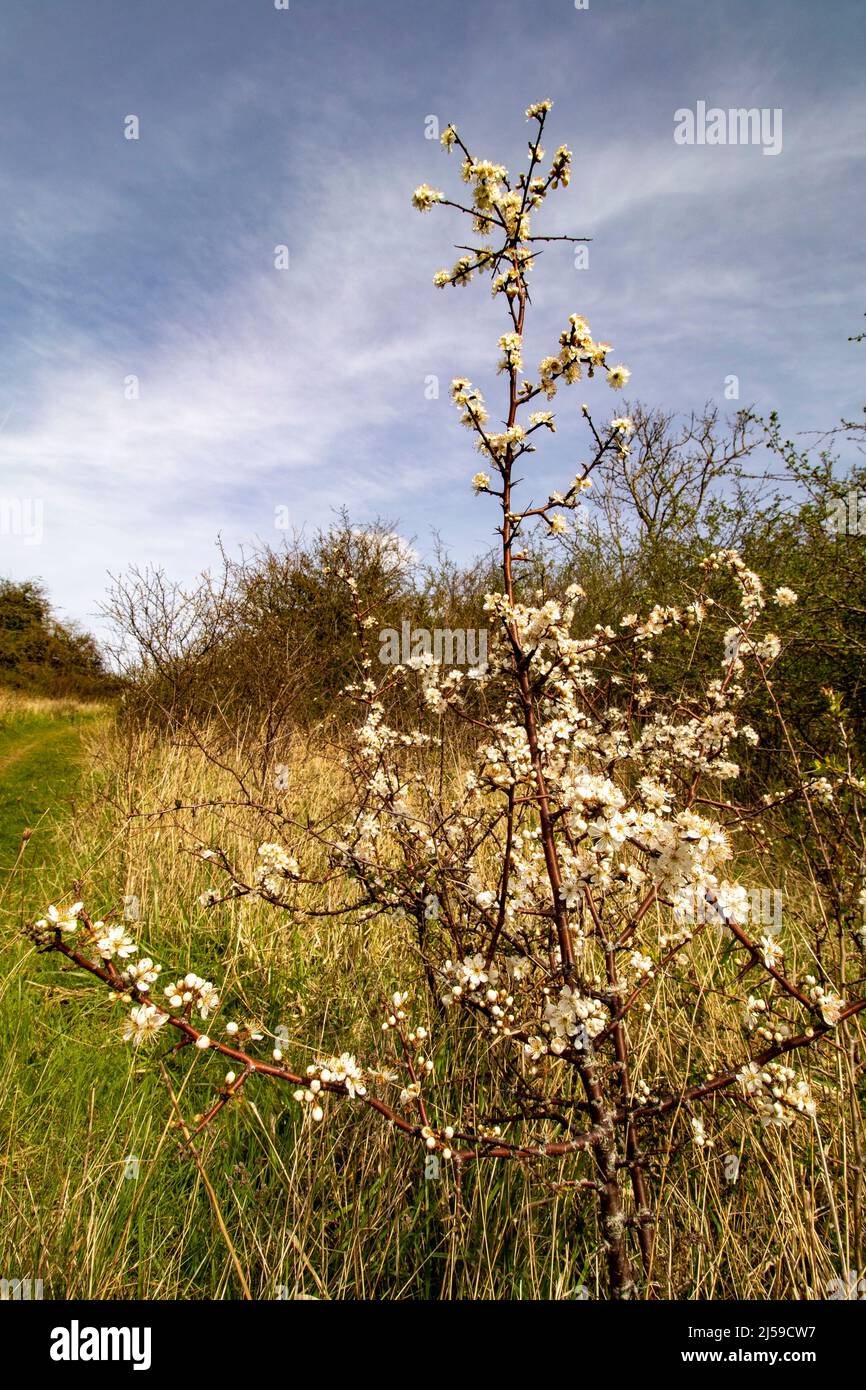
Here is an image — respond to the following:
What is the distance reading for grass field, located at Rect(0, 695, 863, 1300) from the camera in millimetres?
1781

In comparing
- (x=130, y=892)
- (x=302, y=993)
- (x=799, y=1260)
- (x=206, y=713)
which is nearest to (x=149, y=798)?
(x=130, y=892)

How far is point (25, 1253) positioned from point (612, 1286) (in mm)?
1741

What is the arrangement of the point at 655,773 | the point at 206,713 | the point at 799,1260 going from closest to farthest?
the point at 799,1260 → the point at 655,773 → the point at 206,713

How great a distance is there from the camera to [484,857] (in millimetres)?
3895

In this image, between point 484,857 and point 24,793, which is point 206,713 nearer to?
point 24,793

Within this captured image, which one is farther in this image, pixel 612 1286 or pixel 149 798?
pixel 149 798

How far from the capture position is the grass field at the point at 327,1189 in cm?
178

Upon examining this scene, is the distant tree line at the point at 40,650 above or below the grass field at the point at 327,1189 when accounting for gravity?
above
